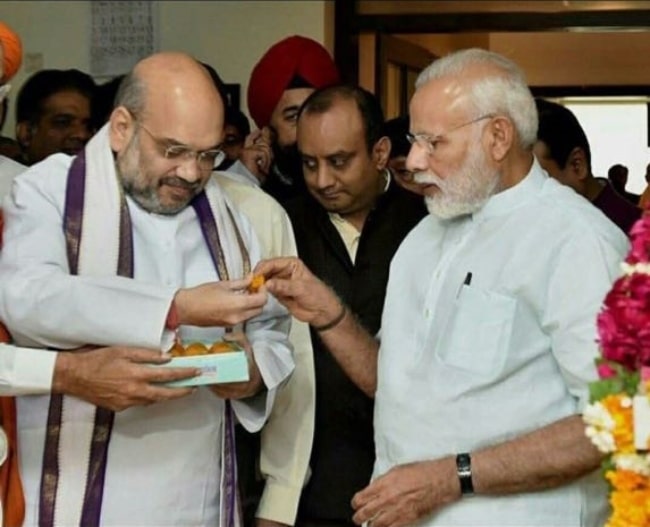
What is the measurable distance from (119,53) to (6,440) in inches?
121

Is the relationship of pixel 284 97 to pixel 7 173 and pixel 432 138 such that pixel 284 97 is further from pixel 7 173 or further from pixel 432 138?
pixel 432 138

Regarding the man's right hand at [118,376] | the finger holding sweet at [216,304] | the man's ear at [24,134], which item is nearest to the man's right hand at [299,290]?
the finger holding sweet at [216,304]

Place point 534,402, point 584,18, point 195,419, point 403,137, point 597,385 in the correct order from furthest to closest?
point 584,18, point 403,137, point 195,419, point 534,402, point 597,385

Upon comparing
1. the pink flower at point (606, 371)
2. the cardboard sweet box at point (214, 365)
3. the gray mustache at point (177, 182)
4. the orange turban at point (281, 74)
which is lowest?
the cardboard sweet box at point (214, 365)

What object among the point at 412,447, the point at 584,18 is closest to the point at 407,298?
the point at 412,447

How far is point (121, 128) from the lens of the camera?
2.25 m

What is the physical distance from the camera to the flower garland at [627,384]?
1.68 meters

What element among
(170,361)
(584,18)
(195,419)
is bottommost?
(195,419)

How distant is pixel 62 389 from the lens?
2.12 m

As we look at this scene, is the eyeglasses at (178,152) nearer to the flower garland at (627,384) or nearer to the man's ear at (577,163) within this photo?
the flower garland at (627,384)

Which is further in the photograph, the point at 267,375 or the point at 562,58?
the point at 562,58

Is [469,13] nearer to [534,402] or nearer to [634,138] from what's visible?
[634,138]

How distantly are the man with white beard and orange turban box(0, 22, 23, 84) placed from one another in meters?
0.61

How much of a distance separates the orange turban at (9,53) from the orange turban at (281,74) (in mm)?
1051
